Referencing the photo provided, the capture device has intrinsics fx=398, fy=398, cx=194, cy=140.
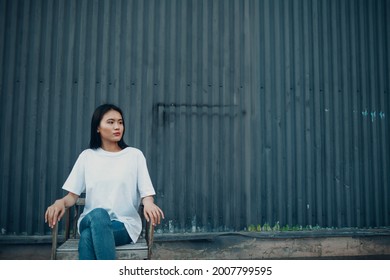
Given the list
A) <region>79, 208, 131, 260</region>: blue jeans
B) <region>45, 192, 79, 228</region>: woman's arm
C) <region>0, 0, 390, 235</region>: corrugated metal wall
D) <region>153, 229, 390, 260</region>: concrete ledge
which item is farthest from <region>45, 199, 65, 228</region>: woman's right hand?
<region>153, 229, 390, 260</region>: concrete ledge

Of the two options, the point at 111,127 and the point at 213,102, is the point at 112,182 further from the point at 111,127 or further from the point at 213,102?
the point at 213,102

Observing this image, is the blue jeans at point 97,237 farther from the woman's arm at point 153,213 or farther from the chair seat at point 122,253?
the woman's arm at point 153,213

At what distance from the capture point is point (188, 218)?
16.0ft

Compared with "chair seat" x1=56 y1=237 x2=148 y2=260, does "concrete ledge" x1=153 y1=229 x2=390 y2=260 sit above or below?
below

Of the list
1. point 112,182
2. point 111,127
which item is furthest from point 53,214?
point 111,127

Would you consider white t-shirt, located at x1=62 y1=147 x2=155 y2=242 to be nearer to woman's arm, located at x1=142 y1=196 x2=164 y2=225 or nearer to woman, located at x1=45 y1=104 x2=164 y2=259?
woman, located at x1=45 y1=104 x2=164 y2=259

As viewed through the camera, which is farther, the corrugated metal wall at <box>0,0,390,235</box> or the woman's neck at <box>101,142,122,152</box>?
the corrugated metal wall at <box>0,0,390,235</box>

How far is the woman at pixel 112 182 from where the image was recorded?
10.3 feet

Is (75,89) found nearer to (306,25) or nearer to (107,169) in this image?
(107,169)

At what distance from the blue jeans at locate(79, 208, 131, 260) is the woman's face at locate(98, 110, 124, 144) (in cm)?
67

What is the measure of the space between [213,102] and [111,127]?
1.93m

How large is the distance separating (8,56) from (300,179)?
3892 mm

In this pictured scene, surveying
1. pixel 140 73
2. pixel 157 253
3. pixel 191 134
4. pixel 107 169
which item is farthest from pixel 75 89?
pixel 157 253

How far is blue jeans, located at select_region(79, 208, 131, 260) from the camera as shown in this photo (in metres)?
2.80
